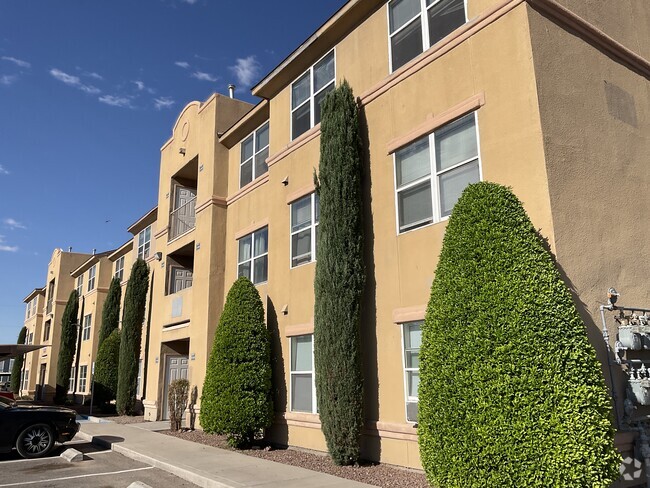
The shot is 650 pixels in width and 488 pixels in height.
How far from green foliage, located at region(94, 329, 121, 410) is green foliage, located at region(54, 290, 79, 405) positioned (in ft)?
29.9

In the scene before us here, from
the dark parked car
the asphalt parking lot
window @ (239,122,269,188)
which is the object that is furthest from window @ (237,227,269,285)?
the dark parked car

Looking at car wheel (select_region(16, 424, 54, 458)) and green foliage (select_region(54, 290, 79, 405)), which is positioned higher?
green foliage (select_region(54, 290, 79, 405))

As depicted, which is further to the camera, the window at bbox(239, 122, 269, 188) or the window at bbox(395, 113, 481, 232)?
the window at bbox(239, 122, 269, 188)

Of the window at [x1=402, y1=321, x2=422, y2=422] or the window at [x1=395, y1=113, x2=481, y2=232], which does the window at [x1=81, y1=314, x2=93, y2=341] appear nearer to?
the window at [x1=402, y1=321, x2=422, y2=422]

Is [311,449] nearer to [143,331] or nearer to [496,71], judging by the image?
[496,71]

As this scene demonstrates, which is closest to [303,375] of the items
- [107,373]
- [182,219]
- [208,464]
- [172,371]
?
[208,464]

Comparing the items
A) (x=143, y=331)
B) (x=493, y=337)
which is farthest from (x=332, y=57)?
(x=143, y=331)

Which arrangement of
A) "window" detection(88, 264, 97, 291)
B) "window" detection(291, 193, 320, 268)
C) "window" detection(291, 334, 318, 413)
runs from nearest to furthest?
"window" detection(291, 334, 318, 413) < "window" detection(291, 193, 320, 268) < "window" detection(88, 264, 97, 291)

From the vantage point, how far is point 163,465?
10.6 metres

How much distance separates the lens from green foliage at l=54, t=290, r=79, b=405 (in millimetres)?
32531

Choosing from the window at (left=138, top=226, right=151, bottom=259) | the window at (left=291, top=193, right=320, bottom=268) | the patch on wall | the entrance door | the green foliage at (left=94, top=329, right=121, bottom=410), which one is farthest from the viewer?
the window at (left=138, top=226, right=151, bottom=259)

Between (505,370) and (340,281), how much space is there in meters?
4.33

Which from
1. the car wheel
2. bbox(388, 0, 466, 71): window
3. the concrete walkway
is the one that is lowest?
the concrete walkway

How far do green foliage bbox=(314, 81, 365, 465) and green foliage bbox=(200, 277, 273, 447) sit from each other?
234cm
